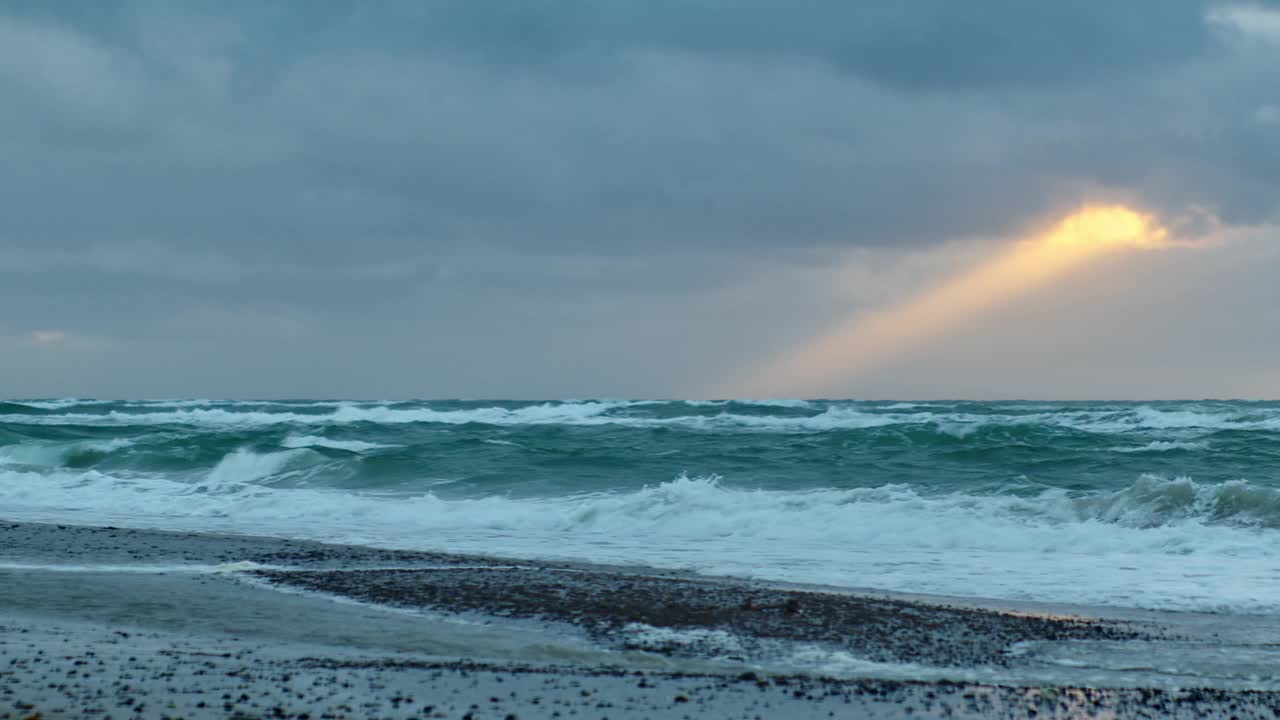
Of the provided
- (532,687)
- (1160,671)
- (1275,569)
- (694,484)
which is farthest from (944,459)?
(532,687)

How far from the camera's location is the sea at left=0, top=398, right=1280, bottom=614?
13.8 meters

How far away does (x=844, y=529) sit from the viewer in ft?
56.6

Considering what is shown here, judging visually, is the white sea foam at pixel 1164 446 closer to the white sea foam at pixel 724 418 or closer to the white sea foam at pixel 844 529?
the white sea foam at pixel 724 418

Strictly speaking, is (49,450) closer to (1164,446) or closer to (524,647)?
(524,647)

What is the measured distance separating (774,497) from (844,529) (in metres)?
3.58

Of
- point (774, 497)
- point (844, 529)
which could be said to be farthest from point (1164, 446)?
point (844, 529)

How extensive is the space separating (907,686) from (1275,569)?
8.38 meters

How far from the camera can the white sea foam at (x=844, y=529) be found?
12.6 meters

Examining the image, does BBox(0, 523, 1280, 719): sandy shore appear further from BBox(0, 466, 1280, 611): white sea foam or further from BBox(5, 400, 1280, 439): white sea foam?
BBox(5, 400, 1280, 439): white sea foam

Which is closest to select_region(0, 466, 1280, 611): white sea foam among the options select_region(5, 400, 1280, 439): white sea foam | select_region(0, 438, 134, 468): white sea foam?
select_region(0, 438, 134, 468): white sea foam

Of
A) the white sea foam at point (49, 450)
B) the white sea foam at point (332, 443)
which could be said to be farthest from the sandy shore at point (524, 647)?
the white sea foam at point (49, 450)

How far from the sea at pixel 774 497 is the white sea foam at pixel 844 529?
5cm

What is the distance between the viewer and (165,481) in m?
26.6

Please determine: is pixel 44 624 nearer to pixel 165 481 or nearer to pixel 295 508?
pixel 295 508
